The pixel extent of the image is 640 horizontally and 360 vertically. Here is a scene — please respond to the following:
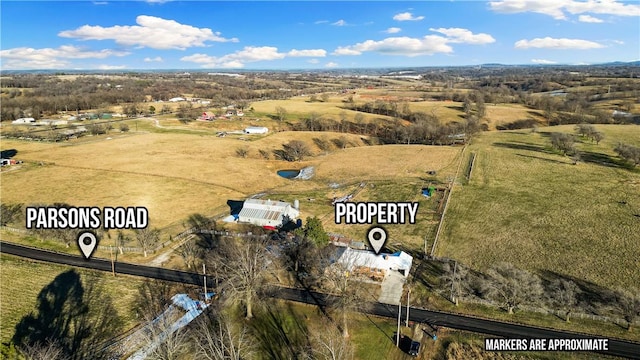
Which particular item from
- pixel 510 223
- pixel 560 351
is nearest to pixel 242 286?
pixel 560 351

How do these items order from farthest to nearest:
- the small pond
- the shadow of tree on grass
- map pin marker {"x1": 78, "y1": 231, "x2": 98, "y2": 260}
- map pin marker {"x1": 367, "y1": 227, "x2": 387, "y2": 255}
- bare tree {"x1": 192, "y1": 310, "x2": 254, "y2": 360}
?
the small pond
map pin marker {"x1": 367, "y1": 227, "x2": 387, "y2": 255}
map pin marker {"x1": 78, "y1": 231, "x2": 98, "y2": 260}
the shadow of tree on grass
bare tree {"x1": 192, "y1": 310, "x2": 254, "y2": 360}

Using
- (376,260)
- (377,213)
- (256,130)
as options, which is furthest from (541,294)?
(256,130)

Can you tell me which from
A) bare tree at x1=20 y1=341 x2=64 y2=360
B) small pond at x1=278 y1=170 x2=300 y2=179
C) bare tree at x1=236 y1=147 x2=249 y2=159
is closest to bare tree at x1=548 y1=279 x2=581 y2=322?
bare tree at x1=20 y1=341 x2=64 y2=360

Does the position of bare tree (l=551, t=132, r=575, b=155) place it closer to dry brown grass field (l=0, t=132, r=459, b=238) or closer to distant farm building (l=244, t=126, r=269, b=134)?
dry brown grass field (l=0, t=132, r=459, b=238)

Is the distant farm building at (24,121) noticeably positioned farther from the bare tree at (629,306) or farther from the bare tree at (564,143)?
the bare tree at (629,306)

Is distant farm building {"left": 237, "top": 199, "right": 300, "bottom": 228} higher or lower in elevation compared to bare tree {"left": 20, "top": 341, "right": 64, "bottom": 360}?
higher

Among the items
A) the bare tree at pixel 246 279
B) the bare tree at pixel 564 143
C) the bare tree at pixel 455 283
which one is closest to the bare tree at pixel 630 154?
the bare tree at pixel 564 143
